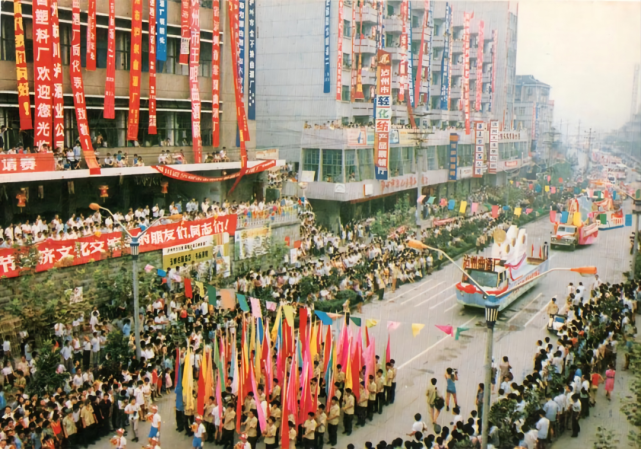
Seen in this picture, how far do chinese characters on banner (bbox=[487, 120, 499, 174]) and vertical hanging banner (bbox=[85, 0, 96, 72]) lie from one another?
22189mm

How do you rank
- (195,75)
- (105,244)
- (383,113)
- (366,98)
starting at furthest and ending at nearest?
(366,98), (383,113), (195,75), (105,244)

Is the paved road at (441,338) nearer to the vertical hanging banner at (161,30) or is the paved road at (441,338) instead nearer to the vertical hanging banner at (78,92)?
the vertical hanging banner at (78,92)

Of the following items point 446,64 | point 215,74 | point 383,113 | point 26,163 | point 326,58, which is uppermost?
point 446,64

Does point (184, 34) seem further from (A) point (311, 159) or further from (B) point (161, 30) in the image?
(A) point (311, 159)

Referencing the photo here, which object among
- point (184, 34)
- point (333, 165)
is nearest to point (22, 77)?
point (184, 34)

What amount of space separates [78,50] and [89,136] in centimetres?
274

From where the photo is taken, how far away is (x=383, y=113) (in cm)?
3253

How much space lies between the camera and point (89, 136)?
22391 mm

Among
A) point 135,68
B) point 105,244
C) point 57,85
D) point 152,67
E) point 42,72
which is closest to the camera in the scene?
point 105,244

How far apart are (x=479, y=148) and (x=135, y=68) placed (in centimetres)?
2097

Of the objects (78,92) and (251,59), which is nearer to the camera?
(78,92)

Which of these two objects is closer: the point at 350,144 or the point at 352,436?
the point at 352,436

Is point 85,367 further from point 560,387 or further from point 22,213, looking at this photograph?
point 560,387

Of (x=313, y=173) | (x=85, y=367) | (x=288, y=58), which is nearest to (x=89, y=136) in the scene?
(x=85, y=367)
